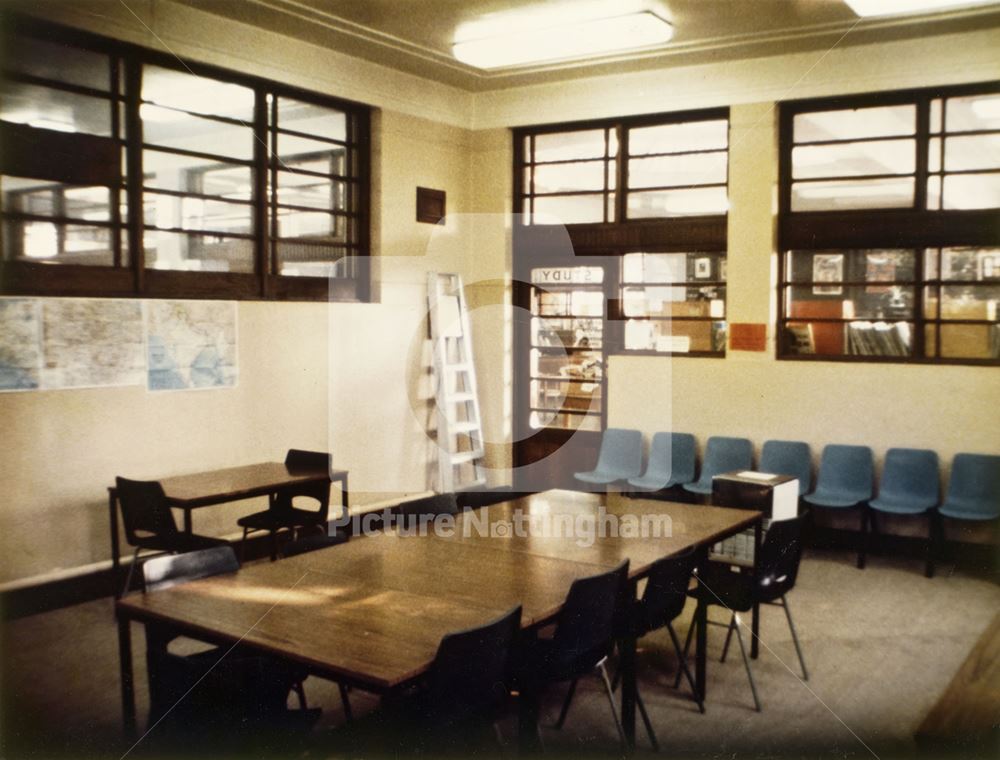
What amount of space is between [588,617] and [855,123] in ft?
17.7

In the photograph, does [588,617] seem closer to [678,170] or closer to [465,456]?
[465,456]

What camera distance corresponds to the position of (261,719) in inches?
122

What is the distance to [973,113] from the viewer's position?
692cm

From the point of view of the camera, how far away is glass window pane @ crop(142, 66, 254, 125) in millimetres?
6273

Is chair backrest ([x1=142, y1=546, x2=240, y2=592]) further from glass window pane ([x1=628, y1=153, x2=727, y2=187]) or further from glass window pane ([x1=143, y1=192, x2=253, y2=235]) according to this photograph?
glass window pane ([x1=628, y1=153, x2=727, y2=187])

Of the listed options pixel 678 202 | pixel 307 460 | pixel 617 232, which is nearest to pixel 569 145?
pixel 617 232

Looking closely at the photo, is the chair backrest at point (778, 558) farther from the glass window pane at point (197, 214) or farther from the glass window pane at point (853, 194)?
the glass window pane at point (197, 214)

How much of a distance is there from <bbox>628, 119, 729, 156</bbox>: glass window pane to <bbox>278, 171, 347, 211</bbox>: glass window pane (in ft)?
8.54

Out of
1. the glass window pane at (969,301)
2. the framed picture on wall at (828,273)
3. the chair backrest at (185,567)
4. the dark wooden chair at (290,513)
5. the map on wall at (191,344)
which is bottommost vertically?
the dark wooden chair at (290,513)

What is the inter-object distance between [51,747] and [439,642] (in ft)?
6.56

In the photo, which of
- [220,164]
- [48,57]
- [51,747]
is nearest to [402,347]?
[220,164]

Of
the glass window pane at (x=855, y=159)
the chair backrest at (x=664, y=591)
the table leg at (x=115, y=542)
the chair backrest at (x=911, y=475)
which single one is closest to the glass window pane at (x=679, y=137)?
the glass window pane at (x=855, y=159)

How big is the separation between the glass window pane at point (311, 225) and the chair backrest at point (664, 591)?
446 centimetres

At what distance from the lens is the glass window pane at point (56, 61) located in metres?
5.57
